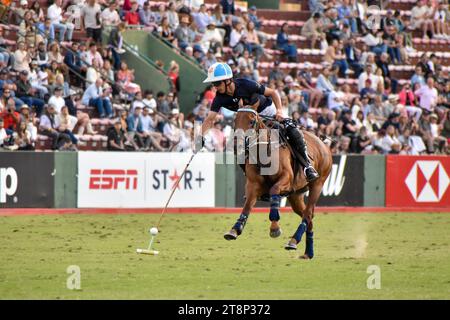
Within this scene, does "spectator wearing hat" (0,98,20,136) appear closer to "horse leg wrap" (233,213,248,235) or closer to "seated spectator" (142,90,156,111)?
"seated spectator" (142,90,156,111)

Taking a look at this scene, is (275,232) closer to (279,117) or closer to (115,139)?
(279,117)

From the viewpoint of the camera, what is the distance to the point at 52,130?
24.6 metres

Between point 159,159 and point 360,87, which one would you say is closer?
point 159,159

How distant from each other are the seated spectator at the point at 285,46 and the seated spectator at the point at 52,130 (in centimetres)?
1034

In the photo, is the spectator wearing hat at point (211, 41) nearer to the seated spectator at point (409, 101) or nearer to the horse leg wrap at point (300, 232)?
the seated spectator at point (409, 101)

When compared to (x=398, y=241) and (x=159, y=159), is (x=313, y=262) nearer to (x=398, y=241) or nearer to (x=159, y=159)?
(x=398, y=241)

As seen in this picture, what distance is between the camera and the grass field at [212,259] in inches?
481

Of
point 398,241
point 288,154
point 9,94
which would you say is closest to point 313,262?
point 288,154

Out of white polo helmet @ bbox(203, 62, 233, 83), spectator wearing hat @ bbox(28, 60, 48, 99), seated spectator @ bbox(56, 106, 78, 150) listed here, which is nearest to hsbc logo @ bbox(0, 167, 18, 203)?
seated spectator @ bbox(56, 106, 78, 150)

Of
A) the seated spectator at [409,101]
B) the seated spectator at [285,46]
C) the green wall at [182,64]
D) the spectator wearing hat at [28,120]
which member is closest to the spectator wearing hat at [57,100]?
the spectator wearing hat at [28,120]

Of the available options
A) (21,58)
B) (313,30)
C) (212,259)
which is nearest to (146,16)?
(21,58)
